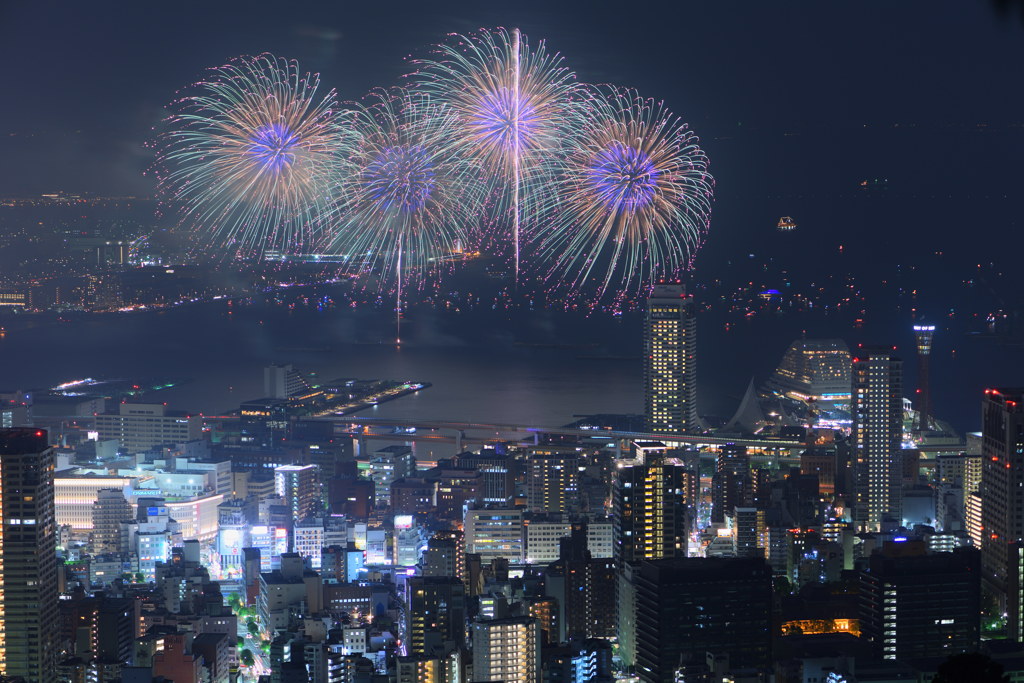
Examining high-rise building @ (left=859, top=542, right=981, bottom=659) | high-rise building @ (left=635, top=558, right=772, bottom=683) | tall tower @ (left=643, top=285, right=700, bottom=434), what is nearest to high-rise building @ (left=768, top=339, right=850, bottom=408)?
tall tower @ (left=643, top=285, right=700, bottom=434)

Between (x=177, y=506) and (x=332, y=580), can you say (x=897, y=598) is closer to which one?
(x=332, y=580)

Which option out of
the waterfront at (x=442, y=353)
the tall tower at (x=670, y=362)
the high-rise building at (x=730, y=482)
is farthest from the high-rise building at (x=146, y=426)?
the high-rise building at (x=730, y=482)

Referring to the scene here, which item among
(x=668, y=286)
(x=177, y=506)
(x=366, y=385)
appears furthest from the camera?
(x=366, y=385)

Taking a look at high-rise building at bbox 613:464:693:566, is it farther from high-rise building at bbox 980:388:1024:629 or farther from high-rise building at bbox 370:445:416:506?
high-rise building at bbox 370:445:416:506

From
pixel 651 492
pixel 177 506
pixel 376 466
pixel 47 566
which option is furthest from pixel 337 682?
pixel 376 466

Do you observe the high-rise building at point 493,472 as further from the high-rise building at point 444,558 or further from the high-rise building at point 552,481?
the high-rise building at point 444,558

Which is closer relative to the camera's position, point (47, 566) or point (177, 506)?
point (47, 566)
